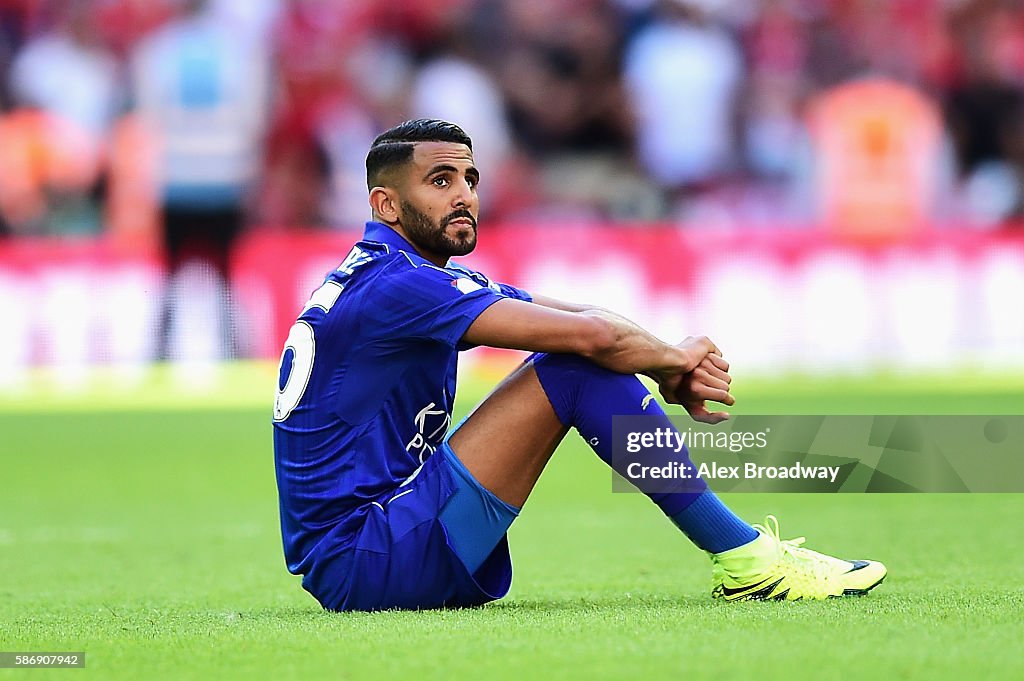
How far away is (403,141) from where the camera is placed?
4.89m

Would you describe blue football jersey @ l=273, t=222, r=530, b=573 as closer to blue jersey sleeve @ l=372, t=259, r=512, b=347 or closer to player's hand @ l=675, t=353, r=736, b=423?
blue jersey sleeve @ l=372, t=259, r=512, b=347

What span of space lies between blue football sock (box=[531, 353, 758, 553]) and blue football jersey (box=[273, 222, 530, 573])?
0.29 m

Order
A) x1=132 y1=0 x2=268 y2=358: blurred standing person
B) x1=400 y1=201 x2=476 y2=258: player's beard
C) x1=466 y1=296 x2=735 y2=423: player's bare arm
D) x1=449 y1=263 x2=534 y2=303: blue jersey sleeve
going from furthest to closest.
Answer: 1. x1=132 y1=0 x2=268 y2=358: blurred standing person
2. x1=400 y1=201 x2=476 y2=258: player's beard
3. x1=449 y1=263 x2=534 y2=303: blue jersey sleeve
4. x1=466 y1=296 x2=735 y2=423: player's bare arm

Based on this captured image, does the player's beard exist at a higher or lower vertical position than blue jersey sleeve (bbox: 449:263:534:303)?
higher

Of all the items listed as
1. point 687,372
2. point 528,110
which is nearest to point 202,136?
point 528,110

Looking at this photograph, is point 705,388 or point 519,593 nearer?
point 705,388

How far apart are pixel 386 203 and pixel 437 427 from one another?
706 mm

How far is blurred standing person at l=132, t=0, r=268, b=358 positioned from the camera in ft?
48.0

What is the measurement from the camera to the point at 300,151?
16.3 m

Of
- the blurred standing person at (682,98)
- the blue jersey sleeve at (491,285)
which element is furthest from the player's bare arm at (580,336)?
the blurred standing person at (682,98)

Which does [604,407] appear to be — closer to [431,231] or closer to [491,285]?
[491,285]

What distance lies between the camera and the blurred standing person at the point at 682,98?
53.8ft

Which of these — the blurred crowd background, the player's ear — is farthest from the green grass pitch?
the blurred crowd background

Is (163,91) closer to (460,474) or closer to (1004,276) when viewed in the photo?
(1004,276)
